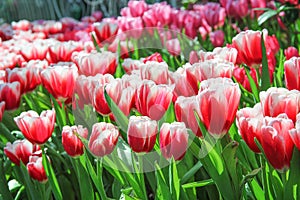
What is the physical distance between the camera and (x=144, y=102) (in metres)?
1.13

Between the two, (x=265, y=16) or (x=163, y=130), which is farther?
(x=265, y=16)

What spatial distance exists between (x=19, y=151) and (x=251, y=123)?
2.12 feet

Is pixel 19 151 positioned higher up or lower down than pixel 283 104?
lower down

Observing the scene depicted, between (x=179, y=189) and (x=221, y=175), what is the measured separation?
0.10 m

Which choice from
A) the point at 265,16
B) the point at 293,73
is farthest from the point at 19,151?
the point at 265,16

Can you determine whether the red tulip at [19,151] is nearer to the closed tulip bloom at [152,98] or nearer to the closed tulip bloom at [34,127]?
the closed tulip bloom at [34,127]

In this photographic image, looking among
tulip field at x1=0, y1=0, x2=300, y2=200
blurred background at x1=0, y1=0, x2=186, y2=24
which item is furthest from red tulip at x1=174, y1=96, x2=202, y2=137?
blurred background at x1=0, y1=0, x2=186, y2=24

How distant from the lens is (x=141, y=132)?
1052 millimetres

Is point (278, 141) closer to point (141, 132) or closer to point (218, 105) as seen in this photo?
point (218, 105)

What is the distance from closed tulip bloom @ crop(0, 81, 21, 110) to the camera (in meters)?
1.67

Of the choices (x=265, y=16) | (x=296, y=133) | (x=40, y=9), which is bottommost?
(x=40, y=9)

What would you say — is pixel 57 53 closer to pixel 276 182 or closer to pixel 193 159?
pixel 193 159

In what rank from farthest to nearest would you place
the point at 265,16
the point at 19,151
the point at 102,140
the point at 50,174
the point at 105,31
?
the point at 265,16
the point at 105,31
the point at 19,151
the point at 50,174
the point at 102,140

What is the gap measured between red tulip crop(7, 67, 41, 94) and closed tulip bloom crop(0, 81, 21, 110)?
0.30 feet
